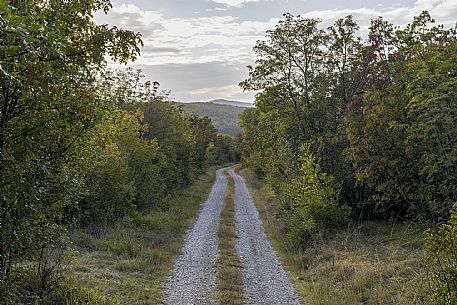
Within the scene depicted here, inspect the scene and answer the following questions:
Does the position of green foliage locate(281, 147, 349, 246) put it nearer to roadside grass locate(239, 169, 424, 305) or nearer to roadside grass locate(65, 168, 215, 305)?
roadside grass locate(239, 169, 424, 305)

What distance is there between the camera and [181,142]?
31719 mm

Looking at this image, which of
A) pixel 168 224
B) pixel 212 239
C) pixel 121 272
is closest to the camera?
pixel 121 272

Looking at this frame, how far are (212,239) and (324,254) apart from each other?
5203mm

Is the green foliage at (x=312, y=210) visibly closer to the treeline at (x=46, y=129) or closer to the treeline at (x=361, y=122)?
the treeline at (x=361, y=122)

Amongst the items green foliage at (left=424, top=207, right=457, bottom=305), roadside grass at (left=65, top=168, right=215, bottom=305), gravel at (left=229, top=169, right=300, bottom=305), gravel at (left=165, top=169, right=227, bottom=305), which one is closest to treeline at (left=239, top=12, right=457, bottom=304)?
green foliage at (left=424, top=207, right=457, bottom=305)

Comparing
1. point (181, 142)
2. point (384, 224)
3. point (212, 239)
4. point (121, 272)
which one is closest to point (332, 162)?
point (384, 224)

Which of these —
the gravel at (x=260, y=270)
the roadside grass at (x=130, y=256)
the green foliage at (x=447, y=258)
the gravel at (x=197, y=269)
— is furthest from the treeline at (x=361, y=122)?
the roadside grass at (x=130, y=256)

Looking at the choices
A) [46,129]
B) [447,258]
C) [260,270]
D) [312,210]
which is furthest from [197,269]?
[447,258]

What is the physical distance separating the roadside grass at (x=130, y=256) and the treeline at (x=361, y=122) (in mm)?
4890

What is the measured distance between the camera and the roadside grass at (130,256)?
941 cm

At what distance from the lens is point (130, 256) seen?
1291 cm

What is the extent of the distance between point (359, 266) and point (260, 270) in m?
2.88

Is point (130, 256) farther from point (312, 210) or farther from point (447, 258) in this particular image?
point (447, 258)

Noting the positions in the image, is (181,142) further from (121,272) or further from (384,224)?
(121,272)
